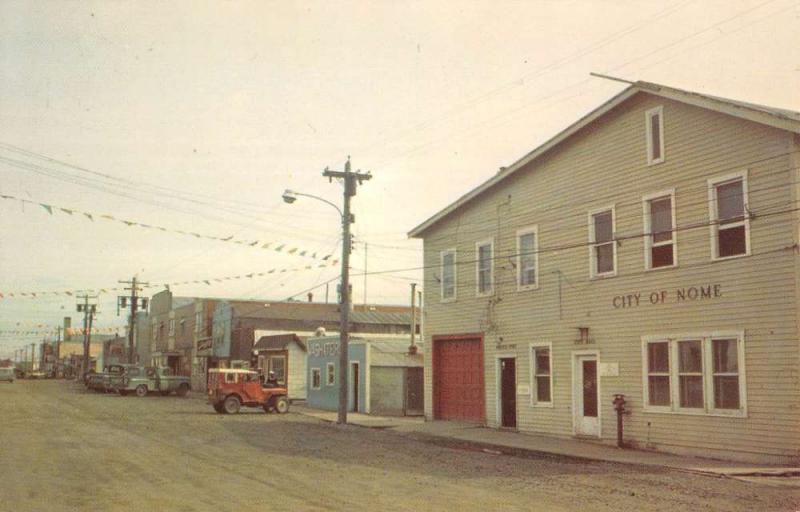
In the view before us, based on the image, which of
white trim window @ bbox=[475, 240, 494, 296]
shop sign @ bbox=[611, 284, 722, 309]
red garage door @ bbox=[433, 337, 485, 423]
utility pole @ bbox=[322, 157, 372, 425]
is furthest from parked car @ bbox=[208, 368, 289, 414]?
shop sign @ bbox=[611, 284, 722, 309]

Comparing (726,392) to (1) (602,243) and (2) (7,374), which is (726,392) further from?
(2) (7,374)

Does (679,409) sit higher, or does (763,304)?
(763,304)

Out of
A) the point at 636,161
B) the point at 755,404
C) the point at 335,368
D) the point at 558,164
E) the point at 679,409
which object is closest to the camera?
the point at 755,404

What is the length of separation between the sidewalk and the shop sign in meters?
3.63

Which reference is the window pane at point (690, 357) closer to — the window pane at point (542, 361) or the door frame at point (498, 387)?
the window pane at point (542, 361)

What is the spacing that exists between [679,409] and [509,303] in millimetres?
7645

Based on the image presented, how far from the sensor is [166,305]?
3314 inches

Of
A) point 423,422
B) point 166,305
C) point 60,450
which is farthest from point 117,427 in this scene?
point 166,305

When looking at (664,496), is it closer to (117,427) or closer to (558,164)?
(558,164)

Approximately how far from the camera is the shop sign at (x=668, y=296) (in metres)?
19.7

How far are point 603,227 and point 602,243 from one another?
538 millimetres

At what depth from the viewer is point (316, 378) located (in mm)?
42438

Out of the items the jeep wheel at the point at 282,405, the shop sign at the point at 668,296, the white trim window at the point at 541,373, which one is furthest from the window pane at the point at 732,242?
the jeep wheel at the point at 282,405

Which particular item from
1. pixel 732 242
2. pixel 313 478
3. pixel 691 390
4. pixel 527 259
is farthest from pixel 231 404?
pixel 732 242
